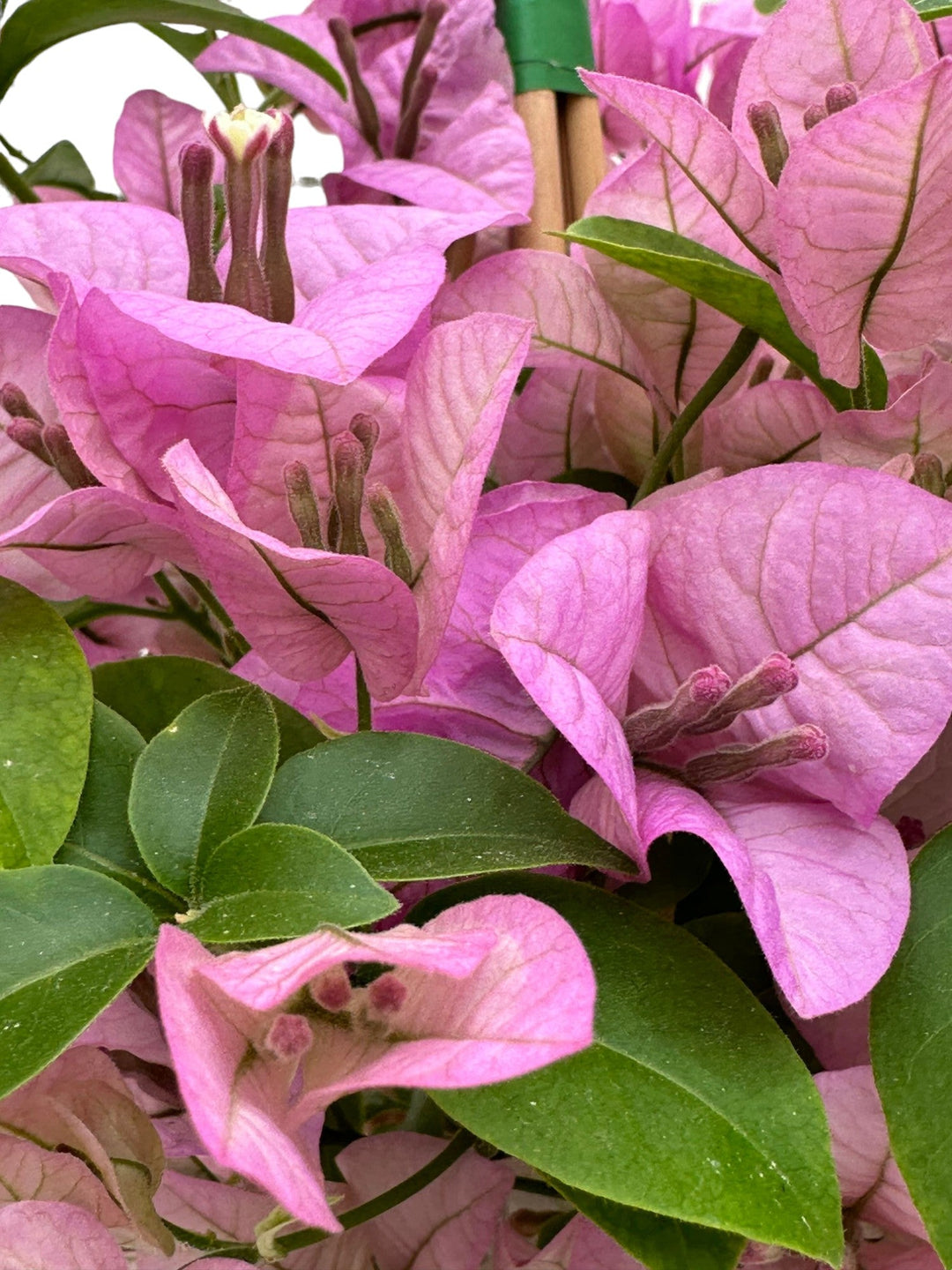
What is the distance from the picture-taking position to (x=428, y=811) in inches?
9.5

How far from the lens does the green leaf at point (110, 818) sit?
0.83ft

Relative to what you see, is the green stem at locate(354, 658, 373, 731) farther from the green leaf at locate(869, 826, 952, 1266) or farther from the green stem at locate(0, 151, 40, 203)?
the green stem at locate(0, 151, 40, 203)

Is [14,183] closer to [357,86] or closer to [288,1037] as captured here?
[357,86]

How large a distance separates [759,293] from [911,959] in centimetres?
14

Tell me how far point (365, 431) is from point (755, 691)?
93 mm

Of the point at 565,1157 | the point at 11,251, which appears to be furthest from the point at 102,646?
the point at 565,1157

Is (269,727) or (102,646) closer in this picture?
(269,727)

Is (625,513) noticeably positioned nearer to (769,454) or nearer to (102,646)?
(769,454)

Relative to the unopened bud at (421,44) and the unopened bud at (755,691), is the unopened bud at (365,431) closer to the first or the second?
the unopened bud at (755,691)

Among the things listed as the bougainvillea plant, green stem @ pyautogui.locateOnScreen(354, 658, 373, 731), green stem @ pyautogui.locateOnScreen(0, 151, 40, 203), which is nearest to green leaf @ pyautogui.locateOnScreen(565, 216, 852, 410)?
the bougainvillea plant

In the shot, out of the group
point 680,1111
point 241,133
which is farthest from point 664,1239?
point 241,133

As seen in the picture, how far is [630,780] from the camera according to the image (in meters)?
0.24

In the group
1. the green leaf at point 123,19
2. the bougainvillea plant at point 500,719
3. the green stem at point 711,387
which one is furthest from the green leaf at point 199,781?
the green leaf at point 123,19

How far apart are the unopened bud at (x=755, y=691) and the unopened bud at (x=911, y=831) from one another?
82 millimetres
